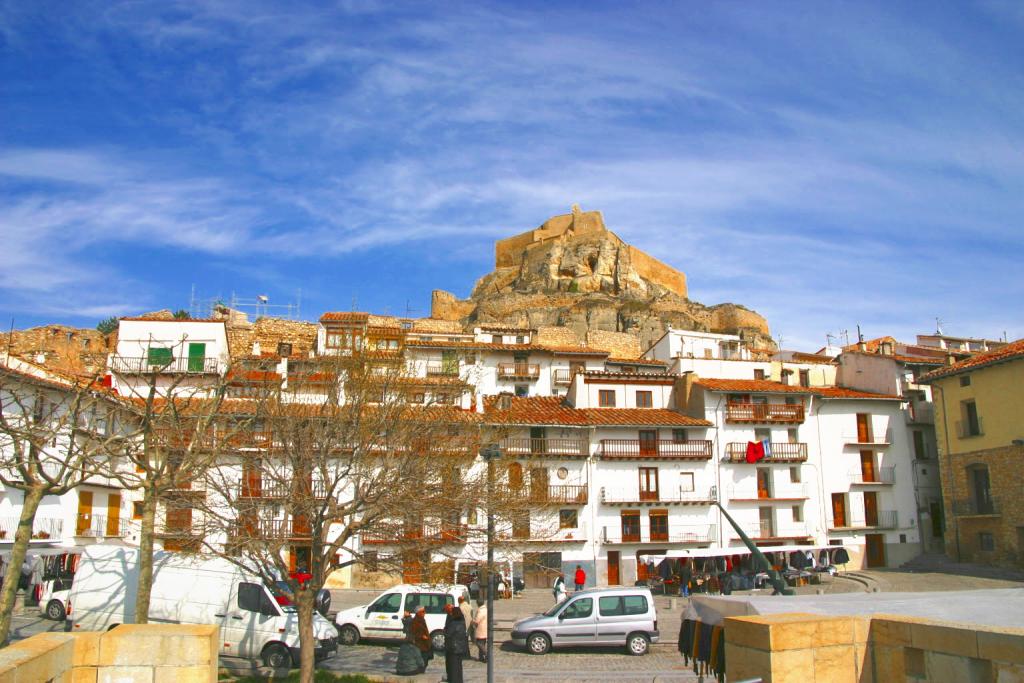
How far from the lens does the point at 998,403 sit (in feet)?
136

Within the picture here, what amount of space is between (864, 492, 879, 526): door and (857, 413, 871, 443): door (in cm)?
302

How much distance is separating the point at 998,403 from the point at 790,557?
42.6 ft

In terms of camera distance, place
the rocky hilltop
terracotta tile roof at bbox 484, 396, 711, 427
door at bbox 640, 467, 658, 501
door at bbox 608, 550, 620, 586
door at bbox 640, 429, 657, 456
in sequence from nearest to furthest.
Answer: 1. door at bbox 608, 550, 620, 586
2. terracotta tile roof at bbox 484, 396, 711, 427
3. door at bbox 640, 467, 658, 501
4. door at bbox 640, 429, 657, 456
5. the rocky hilltop

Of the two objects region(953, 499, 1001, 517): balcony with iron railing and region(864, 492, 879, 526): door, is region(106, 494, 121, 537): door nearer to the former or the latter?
region(864, 492, 879, 526): door

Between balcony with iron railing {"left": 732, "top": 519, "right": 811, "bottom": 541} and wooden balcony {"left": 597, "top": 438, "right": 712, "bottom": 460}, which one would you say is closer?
wooden balcony {"left": 597, "top": 438, "right": 712, "bottom": 460}

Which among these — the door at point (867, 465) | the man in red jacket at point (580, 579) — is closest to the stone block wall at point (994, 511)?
the door at point (867, 465)

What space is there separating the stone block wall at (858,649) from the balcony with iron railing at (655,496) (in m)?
35.0

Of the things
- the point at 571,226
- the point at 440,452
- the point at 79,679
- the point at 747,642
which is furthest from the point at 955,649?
the point at 571,226

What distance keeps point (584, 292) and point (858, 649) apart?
303 ft

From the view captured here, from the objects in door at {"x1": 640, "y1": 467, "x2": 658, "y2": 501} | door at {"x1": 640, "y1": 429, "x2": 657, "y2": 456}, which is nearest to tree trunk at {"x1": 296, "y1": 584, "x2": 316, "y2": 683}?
door at {"x1": 640, "y1": 467, "x2": 658, "y2": 501}

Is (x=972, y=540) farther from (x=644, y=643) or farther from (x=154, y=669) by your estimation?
(x=154, y=669)

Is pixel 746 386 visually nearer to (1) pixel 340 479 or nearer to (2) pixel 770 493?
(2) pixel 770 493

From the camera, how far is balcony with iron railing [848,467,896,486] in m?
46.7

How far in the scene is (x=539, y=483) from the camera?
36.3 metres
